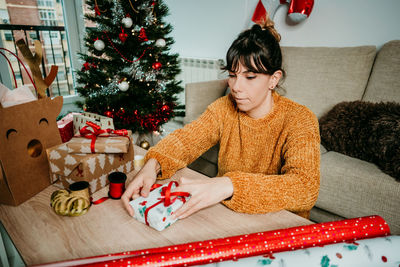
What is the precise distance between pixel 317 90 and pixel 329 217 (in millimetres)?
860

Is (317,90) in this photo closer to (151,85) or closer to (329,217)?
(329,217)

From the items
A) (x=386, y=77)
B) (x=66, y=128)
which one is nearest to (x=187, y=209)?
(x=66, y=128)

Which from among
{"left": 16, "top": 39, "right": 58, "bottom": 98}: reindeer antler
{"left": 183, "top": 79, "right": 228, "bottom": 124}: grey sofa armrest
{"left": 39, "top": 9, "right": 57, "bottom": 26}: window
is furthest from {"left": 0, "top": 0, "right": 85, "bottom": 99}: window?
{"left": 16, "top": 39, "right": 58, "bottom": 98}: reindeer antler

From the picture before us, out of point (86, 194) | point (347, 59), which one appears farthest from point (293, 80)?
point (86, 194)

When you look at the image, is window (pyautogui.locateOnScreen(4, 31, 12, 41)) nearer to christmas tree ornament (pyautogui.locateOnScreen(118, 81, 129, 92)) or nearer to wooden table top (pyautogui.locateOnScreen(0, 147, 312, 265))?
christmas tree ornament (pyautogui.locateOnScreen(118, 81, 129, 92))

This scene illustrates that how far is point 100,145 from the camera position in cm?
76

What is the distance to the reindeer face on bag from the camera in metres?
0.67

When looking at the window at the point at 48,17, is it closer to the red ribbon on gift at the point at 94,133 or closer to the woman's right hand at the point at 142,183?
the red ribbon on gift at the point at 94,133

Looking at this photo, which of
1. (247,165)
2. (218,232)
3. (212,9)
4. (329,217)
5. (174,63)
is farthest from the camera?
(212,9)

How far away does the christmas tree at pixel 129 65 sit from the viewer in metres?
1.66

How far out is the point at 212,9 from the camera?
8.49ft

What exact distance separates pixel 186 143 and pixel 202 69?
6.24ft

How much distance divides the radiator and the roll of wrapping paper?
2.15 meters

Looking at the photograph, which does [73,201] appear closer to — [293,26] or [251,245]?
[251,245]
